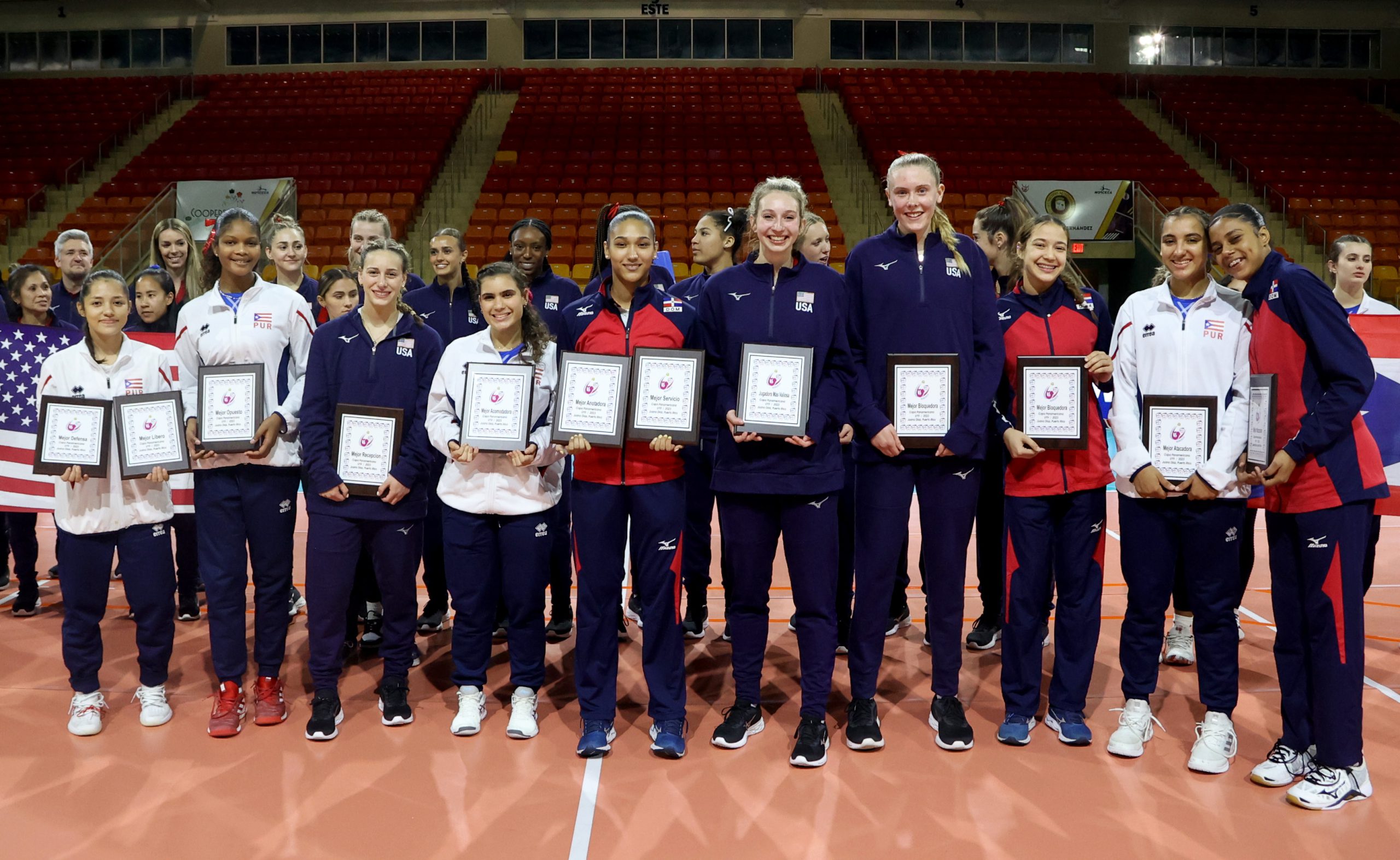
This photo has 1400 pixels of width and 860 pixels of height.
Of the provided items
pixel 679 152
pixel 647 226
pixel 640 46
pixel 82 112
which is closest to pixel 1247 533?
pixel 647 226

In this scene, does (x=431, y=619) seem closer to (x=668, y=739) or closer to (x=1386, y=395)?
(x=668, y=739)

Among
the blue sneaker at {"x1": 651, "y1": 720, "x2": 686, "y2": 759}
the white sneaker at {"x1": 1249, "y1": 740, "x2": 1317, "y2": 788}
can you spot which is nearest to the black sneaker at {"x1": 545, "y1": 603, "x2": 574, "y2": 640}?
the blue sneaker at {"x1": 651, "y1": 720, "x2": 686, "y2": 759}

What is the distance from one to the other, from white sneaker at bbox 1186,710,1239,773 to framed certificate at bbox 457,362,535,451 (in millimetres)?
2580

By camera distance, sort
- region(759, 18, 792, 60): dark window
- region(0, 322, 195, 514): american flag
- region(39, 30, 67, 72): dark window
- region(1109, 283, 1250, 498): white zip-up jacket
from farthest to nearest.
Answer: region(39, 30, 67, 72): dark window → region(759, 18, 792, 60): dark window → region(0, 322, 195, 514): american flag → region(1109, 283, 1250, 498): white zip-up jacket

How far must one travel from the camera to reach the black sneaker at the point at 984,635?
464 centimetres

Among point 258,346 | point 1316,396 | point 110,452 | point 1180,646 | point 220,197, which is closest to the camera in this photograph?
point 1316,396

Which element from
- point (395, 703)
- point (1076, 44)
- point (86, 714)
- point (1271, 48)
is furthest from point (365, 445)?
point (1271, 48)

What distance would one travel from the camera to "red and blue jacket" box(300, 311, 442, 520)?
3.66 m

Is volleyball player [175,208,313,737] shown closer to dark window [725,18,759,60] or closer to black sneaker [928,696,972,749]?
black sneaker [928,696,972,749]

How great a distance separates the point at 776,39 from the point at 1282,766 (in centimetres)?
1897

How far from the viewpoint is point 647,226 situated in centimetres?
356

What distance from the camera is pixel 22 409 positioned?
5090mm

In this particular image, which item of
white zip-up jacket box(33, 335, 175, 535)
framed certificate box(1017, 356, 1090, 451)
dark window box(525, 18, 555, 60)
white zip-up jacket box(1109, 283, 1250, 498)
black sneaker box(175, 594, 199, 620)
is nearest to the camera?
white zip-up jacket box(1109, 283, 1250, 498)

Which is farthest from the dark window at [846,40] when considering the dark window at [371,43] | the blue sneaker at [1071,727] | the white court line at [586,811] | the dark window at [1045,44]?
the white court line at [586,811]
